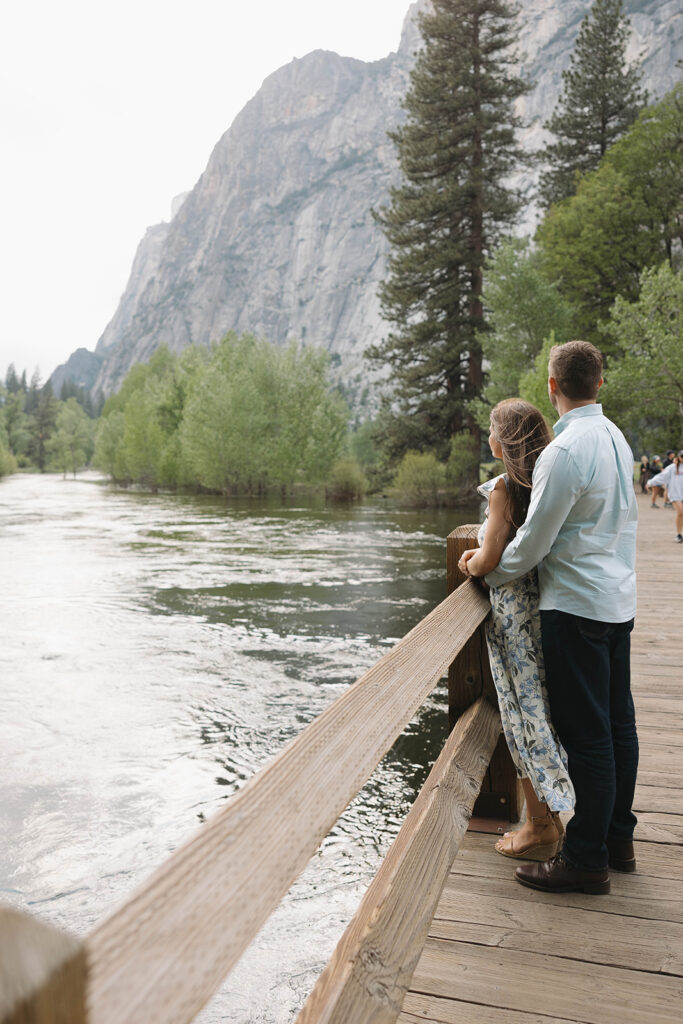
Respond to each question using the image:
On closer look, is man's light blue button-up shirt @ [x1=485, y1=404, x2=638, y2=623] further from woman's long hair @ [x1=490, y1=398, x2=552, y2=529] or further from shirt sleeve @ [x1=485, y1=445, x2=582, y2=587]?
woman's long hair @ [x1=490, y1=398, x2=552, y2=529]

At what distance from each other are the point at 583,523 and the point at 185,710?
7.45 meters

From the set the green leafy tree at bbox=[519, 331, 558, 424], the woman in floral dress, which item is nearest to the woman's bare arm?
the woman in floral dress

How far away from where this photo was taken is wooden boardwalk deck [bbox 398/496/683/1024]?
228 centimetres

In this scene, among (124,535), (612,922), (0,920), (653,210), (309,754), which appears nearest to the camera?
(0,920)

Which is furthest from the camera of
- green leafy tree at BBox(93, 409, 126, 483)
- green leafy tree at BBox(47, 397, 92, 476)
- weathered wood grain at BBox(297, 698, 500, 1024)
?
green leafy tree at BBox(47, 397, 92, 476)

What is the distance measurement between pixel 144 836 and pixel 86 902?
1035mm

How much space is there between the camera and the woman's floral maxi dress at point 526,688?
9.23ft

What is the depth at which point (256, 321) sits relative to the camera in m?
193

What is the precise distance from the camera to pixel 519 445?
3.05 m

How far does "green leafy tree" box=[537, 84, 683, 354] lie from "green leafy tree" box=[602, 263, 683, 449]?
20.9 ft

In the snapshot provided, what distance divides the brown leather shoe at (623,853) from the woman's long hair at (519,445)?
4.12ft

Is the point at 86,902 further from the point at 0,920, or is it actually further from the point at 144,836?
the point at 0,920

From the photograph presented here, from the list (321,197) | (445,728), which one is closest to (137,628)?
(445,728)

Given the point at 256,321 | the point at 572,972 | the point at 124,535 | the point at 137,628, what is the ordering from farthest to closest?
the point at 256,321 < the point at 124,535 < the point at 137,628 < the point at 572,972
